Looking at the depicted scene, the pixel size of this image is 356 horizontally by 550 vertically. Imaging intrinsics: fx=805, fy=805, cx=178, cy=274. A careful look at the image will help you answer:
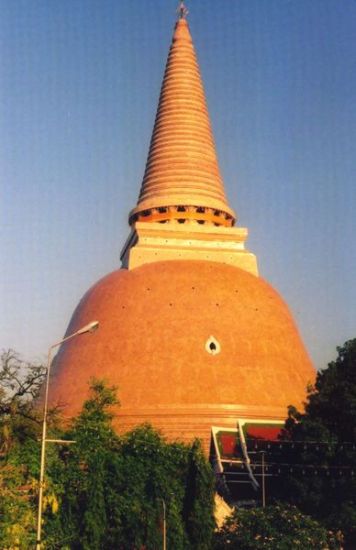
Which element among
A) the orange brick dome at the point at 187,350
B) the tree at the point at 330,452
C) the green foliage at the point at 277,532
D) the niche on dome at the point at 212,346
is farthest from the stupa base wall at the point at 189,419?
the green foliage at the point at 277,532

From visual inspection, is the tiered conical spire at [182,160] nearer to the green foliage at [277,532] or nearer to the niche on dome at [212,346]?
the niche on dome at [212,346]

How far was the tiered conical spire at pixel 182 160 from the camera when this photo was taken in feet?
125

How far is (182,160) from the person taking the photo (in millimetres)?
39062

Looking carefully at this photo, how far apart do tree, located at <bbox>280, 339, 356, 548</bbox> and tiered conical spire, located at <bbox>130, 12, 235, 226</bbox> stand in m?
13.9

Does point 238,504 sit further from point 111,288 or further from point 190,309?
point 111,288

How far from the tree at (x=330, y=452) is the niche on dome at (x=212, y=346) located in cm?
685

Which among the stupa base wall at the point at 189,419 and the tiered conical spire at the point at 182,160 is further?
the tiered conical spire at the point at 182,160

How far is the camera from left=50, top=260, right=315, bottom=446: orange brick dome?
30625 mm

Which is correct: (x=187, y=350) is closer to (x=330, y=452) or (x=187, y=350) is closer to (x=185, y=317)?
(x=185, y=317)

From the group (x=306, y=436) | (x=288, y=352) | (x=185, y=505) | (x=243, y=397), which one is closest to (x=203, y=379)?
(x=243, y=397)

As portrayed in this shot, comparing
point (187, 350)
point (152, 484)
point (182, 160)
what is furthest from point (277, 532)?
point (182, 160)

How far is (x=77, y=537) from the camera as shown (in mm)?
21656

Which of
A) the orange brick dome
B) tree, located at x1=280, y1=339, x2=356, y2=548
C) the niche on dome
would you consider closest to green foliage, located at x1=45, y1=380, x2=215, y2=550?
tree, located at x1=280, y1=339, x2=356, y2=548

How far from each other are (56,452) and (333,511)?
8.34 meters
